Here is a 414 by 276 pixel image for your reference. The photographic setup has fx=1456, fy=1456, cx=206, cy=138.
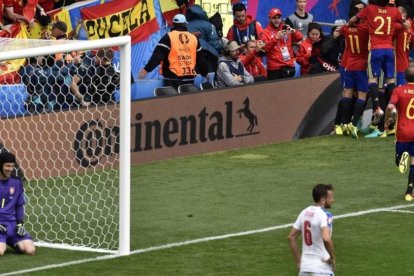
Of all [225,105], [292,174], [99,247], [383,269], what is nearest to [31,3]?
[225,105]

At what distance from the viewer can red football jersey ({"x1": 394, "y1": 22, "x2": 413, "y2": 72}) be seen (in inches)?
894

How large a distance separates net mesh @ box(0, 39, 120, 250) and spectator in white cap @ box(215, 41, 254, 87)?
324 centimetres

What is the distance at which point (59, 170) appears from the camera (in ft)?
62.6

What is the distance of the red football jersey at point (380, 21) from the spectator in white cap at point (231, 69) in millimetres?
1980

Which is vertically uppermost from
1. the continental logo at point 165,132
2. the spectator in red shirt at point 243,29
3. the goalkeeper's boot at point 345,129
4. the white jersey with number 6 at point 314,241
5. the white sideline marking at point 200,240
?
the spectator in red shirt at point 243,29

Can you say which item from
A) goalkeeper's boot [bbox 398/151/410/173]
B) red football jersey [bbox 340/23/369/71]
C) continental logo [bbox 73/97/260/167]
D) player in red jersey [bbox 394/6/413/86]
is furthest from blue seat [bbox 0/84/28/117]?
player in red jersey [bbox 394/6/413/86]

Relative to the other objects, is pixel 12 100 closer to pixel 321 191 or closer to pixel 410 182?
pixel 410 182

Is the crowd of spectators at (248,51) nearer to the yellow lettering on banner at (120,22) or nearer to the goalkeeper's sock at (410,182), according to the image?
the yellow lettering on banner at (120,22)

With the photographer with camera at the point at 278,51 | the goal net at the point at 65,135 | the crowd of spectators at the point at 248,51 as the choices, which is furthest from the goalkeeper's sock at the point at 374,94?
the goal net at the point at 65,135

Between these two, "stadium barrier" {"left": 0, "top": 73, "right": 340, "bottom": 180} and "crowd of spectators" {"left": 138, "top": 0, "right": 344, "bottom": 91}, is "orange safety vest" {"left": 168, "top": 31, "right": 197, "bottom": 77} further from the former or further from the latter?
"stadium barrier" {"left": 0, "top": 73, "right": 340, "bottom": 180}

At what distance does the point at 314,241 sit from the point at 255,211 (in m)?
5.41

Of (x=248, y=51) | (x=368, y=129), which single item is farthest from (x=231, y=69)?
(x=368, y=129)

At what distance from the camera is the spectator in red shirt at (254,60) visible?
75.9 ft

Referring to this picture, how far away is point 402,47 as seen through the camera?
22891 mm
